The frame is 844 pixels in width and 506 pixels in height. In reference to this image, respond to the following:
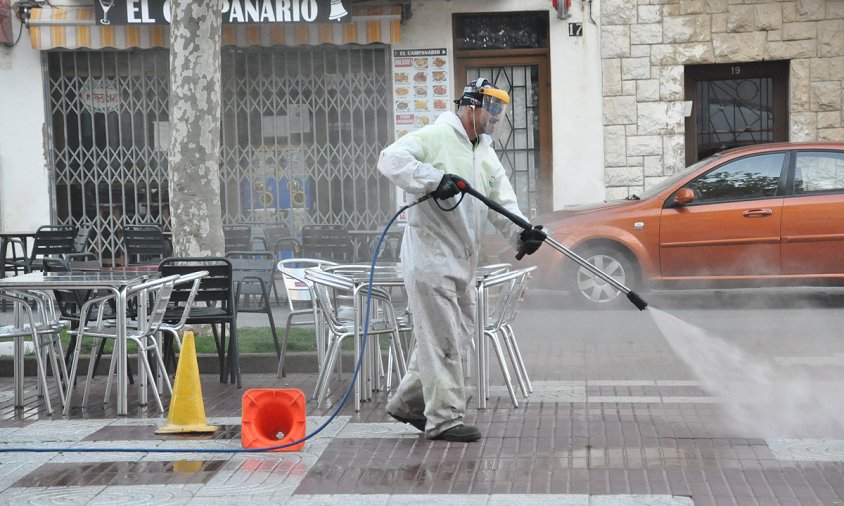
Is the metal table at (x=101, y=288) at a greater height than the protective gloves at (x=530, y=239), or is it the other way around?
the protective gloves at (x=530, y=239)

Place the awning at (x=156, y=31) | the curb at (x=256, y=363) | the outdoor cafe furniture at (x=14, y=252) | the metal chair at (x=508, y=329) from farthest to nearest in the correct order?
the awning at (x=156, y=31), the outdoor cafe furniture at (x=14, y=252), the curb at (x=256, y=363), the metal chair at (x=508, y=329)

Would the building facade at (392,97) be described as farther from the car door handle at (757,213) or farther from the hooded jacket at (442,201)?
the hooded jacket at (442,201)

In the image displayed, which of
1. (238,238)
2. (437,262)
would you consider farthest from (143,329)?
(238,238)

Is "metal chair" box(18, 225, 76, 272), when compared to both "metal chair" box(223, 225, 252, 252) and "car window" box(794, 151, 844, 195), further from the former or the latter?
"car window" box(794, 151, 844, 195)

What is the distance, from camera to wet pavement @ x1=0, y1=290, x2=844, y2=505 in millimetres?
5484

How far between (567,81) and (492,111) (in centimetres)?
1014

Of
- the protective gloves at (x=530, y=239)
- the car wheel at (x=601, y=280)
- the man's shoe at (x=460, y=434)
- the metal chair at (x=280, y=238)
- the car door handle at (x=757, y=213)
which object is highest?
the protective gloves at (x=530, y=239)

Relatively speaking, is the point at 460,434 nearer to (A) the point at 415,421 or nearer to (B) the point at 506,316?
(A) the point at 415,421

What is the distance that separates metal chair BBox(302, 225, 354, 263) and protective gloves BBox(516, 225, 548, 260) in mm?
7601

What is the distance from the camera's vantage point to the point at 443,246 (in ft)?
21.7

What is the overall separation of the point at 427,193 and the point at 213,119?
183 inches

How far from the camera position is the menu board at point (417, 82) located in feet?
54.9

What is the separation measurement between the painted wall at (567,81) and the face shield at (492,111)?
10.0 meters

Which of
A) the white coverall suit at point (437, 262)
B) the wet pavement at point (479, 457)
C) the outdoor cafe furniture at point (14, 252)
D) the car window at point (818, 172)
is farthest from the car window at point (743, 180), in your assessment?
the outdoor cafe furniture at point (14, 252)
